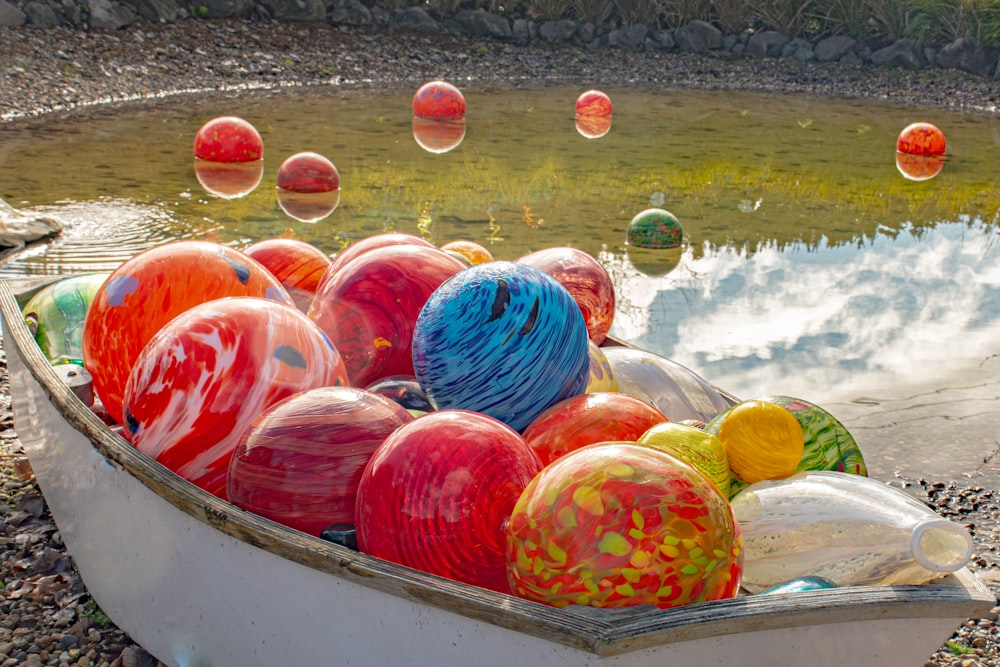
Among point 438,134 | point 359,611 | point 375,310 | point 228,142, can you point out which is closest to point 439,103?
point 438,134

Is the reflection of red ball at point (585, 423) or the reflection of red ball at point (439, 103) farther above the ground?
the reflection of red ball at point (439, 103)

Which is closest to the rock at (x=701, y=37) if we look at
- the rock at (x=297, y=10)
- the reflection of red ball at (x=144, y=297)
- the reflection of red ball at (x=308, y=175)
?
the rock at (x=297, y=10)

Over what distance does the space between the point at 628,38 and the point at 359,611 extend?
20.4 metres

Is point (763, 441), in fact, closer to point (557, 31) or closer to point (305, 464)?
point (305, 464)

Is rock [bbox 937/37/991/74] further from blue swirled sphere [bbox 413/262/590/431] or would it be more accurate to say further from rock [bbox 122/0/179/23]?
blue swirled sphere [bbox 413/262/590/431]

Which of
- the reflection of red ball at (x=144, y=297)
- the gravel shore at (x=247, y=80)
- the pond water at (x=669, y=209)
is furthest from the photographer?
the pond water at (x=669, y=209)

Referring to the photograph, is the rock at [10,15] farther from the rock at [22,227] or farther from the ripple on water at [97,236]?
the rock at [22,227]

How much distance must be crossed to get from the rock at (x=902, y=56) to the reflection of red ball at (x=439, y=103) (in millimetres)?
10755

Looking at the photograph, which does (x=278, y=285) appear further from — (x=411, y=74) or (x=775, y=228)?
(x=411, y=74)

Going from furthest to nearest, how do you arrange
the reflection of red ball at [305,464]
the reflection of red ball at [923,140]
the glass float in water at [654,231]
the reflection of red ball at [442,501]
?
the reflection of red ball at [923,140] → the glass float in water at [654,231] → the reflection of red ball at [305,464] → the reflection of red ball at [442,501]

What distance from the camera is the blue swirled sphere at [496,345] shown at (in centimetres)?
336

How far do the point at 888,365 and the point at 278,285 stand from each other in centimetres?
399

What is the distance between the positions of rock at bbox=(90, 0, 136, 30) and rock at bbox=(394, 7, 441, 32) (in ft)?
18.2

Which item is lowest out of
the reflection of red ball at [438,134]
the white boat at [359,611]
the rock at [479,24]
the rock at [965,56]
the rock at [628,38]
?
the white boat at [359,611]
